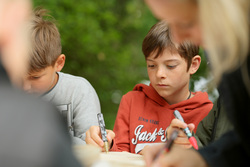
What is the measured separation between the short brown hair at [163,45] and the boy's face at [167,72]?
0.02 meters

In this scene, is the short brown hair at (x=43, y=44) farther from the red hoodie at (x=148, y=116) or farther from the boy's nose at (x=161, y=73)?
the boy's nose at (x=161, y=73)

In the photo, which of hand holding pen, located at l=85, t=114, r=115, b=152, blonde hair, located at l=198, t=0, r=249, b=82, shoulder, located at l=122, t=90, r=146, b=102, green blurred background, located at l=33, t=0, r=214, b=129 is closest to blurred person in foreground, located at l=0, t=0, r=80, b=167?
blonde hair, located at l=198, t=0, r=249, b=82

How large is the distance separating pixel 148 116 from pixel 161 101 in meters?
0.11

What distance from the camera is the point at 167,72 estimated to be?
186 cm

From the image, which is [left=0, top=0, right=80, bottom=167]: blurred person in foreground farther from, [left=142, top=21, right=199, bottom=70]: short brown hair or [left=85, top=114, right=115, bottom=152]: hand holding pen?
[left=142, top=21, right=199, bottom=70]: short brown hair

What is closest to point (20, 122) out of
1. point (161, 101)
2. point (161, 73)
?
point (161, 73)

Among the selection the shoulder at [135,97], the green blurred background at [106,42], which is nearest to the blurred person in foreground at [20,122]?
the shoulder at [135,97]

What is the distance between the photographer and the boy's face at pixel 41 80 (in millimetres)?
1884

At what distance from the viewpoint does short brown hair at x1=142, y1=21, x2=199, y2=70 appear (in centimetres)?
186

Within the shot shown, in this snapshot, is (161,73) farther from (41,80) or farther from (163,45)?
(41,80)

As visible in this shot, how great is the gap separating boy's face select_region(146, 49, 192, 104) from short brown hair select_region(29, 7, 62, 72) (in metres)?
0.54

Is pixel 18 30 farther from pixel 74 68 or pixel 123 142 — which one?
pixel 74 68

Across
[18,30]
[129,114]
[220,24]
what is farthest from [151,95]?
[18,30]

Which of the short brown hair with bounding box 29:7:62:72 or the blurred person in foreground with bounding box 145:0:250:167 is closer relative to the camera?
the blurred person in foreground with bounding box 145:0:250:167
